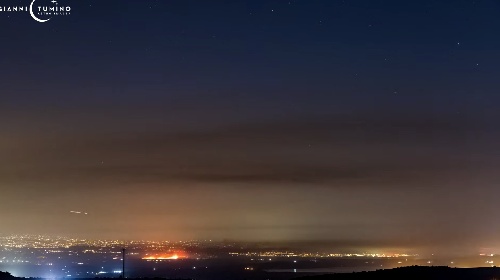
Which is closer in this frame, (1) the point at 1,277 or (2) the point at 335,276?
(2) the point at 335,276

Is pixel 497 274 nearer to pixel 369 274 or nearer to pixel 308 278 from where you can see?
pixel 369 274

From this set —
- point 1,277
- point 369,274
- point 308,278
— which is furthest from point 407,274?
point 1,277

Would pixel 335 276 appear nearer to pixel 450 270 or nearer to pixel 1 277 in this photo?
pixel 450 270

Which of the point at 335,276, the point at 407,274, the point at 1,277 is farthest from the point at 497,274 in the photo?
the point at 1,277

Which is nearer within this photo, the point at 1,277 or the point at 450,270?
the point at 450,270

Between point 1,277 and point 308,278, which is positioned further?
point 1,277

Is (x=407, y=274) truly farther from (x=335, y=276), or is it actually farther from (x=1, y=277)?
(x=1, y=277)

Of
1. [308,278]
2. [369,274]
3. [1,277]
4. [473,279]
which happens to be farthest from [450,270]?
[1,277]
